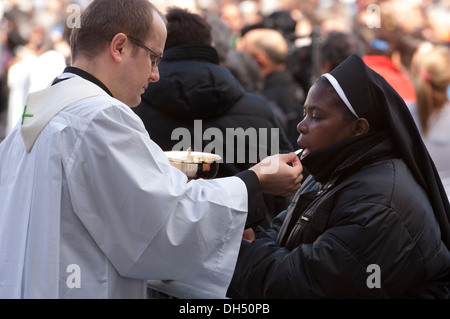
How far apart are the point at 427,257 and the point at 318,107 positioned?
2.50 ft

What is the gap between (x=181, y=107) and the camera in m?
4.09

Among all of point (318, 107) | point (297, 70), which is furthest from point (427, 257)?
point (297, 70)

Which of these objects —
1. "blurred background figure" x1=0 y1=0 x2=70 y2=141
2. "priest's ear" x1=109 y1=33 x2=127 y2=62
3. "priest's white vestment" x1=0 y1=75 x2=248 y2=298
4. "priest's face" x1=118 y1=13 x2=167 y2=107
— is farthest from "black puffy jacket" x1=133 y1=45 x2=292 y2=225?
"blurred background figure" x1=0 y1=0 x2=70 y2=141

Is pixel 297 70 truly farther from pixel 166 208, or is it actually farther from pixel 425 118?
pixel 166 208

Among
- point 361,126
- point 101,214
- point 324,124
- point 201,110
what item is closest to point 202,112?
point 201,110

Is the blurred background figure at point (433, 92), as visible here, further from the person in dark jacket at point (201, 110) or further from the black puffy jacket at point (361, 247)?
the black puffy jacket at point (361, 247)

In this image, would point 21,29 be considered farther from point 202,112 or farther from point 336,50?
point 202,112

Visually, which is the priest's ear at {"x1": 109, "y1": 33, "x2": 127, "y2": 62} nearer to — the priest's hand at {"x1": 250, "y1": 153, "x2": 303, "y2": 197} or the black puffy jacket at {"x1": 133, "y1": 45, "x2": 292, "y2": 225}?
the priest's hand at {"x1": 250, "y1": 153, "x2": 303, "y2": 197}

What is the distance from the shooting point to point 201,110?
13.5 feet

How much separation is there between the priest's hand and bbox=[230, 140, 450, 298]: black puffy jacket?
0.19 metres

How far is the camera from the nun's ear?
283 cm

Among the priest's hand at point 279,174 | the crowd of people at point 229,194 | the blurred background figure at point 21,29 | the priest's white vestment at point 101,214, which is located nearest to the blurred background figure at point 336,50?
the crowd of people at point 229,194
